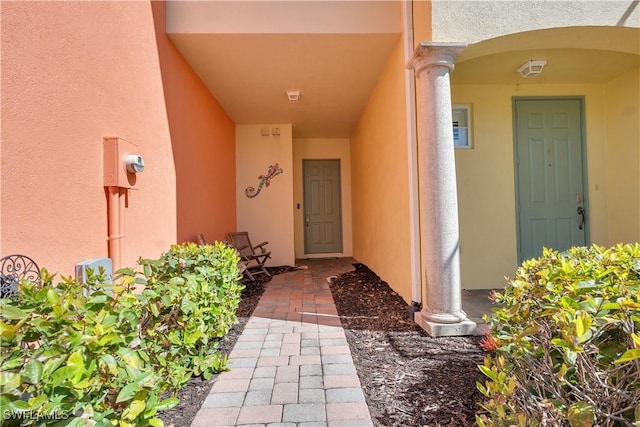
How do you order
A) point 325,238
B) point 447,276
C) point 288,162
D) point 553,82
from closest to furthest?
1. point 447,276
2. point 553,82
3. point 288,162
4. point 325,238

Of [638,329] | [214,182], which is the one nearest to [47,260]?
[638,329]

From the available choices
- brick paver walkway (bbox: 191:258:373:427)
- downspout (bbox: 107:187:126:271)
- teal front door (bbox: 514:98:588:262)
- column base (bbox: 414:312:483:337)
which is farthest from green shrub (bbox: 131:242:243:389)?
teal front door (bbox: 514:98:588:262)

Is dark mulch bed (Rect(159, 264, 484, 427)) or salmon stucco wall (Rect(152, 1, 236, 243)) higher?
salmon stucco wall (Rect(152, 1, 236, 243))

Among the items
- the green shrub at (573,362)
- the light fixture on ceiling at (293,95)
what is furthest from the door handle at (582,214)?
the light fixture on ceiling at (293,95)

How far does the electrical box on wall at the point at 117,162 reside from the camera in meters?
2.35

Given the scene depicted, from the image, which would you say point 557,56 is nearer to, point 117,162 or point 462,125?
point 462,125

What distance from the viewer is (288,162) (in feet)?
21.1

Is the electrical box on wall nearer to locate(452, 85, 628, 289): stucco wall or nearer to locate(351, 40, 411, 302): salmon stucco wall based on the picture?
locate(351, 40, 411, 302): salmon stucco wall

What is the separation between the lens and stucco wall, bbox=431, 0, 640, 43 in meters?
2.75

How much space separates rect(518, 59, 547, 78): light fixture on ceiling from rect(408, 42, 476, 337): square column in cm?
143

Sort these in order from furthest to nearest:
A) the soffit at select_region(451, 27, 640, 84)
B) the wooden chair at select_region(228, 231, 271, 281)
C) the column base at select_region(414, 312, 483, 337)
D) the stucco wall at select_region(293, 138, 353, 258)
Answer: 1. the stucco wall at select_region(293, 138, 353, 258)
2. the wooden chair at select_region(228, 231, 271, 281)
3. the soffit at select_region(451, 27, 640, 84)
4. the column base at select_region(414, 312, 483, 337)

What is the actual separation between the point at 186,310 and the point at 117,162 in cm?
130

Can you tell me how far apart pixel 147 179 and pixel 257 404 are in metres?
2.24

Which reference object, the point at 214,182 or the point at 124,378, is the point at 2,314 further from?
the point at 214,182
